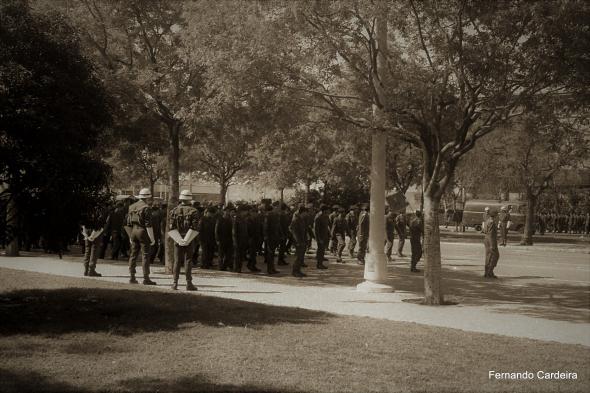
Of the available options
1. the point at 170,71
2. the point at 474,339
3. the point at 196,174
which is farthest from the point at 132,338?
the point at 196,174

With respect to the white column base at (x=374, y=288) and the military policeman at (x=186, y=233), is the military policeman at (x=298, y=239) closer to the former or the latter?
the white column base at (x=374, y=288)

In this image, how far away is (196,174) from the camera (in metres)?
51.0

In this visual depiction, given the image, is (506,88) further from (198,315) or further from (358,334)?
(198,315)

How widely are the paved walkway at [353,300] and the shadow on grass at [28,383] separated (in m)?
5.81

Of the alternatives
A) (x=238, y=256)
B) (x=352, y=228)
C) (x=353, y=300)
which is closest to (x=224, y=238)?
(x=238, y=256)

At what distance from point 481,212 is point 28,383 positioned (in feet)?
181

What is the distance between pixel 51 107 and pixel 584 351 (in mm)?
8090

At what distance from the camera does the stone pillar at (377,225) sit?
1389cm

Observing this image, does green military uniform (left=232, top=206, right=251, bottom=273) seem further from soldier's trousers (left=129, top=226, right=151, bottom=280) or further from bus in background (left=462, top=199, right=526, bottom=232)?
bus in background (left=462, top=199, right=526, bottom=232)

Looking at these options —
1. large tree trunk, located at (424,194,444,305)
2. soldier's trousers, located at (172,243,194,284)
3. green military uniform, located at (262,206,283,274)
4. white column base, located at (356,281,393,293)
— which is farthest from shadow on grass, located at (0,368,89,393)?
green military uniform, located at (262,206,283,274)

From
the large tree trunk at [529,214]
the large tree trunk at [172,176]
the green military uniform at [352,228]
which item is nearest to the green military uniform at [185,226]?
the large tree trunk at [172,176]

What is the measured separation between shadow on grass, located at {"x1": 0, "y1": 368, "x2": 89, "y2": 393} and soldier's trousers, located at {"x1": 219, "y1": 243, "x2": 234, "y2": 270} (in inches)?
462

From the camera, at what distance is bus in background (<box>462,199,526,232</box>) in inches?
2131

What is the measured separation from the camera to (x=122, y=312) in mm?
9844
